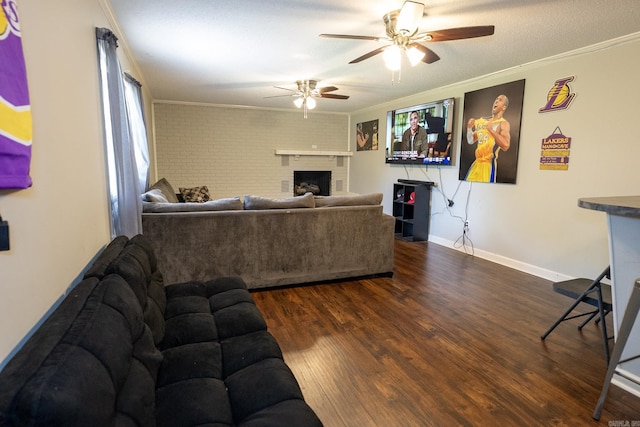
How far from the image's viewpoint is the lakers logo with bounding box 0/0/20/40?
898 millimetres

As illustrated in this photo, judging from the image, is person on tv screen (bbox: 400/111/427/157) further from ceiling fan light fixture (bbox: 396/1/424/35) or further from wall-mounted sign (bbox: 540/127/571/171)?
ceiling fan light fixture (bbox: 396/1/424/35)

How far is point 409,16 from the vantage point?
221cm

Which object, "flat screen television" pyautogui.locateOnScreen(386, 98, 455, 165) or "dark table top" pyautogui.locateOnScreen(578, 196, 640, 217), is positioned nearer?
"dark table top" pyautogui.locateOnScreen(578, 196, 640, 217)

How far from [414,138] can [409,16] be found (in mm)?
3327

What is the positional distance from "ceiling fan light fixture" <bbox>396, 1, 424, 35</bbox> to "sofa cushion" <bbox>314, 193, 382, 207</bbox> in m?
1.62

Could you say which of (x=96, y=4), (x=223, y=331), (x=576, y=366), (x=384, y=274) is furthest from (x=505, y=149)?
(x=96, y=4)

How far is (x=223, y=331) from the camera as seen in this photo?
162 cm

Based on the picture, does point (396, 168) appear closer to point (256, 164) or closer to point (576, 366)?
point (256, 164)

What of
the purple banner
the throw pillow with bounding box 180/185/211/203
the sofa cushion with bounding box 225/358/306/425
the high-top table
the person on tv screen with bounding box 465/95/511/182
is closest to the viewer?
the purple banner

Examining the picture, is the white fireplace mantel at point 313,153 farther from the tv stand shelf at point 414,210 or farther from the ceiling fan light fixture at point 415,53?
the ceiling fan light fixture at point 415,53

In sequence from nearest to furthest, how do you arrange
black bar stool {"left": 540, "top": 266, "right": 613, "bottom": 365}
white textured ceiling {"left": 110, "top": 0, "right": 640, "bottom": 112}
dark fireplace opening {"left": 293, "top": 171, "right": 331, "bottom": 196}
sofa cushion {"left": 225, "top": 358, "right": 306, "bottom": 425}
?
sofa cushion {"left": 225, "top": 358, "right": 306, "bottom": 425}, black bar stool {"left": 540, "top": 266, "right": 613, "bottom": 365}, white textured ceiling {"left": 110, "top": 0, "right": 640, "bottom": 112}, dark fireplace opening {"left": 293, "top": 171, "right": 331, "bottom": 196}

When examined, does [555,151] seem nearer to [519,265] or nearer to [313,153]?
[519,265]

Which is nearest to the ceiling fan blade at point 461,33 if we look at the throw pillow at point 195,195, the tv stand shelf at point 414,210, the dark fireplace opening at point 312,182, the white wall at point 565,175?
the white wall at point 565,175

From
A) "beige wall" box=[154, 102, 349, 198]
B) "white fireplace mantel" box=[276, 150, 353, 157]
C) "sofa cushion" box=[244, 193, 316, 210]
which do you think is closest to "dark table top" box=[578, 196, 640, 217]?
"sofa cushion" box=[244, 193, 316, 210]
